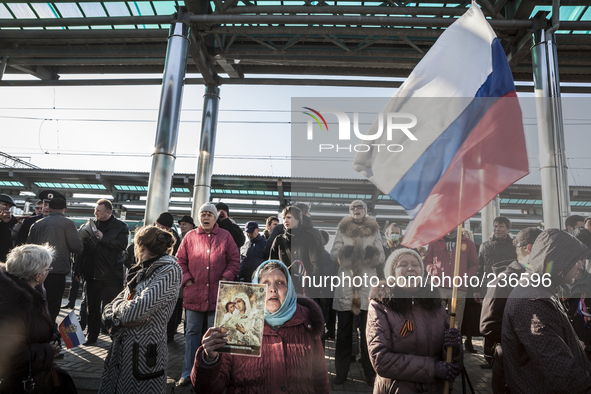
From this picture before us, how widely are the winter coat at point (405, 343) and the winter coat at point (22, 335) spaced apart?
220 cm

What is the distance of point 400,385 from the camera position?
87.9 inches

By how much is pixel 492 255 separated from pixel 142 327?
5059mm

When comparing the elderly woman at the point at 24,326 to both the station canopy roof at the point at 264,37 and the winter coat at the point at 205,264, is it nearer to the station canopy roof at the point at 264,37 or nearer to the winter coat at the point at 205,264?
the winter coat at the point at 205,264

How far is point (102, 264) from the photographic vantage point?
5133 millimetres

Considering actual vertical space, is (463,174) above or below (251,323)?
above

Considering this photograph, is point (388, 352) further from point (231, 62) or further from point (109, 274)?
point (231, 62)

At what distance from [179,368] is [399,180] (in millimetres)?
3402

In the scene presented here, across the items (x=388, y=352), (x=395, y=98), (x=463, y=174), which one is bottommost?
(x=388, y=352)

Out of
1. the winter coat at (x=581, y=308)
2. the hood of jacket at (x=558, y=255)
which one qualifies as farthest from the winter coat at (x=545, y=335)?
the winter coat at (x=581, y=308)

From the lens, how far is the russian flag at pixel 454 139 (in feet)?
8.09

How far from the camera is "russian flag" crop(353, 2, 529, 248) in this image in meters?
2.47

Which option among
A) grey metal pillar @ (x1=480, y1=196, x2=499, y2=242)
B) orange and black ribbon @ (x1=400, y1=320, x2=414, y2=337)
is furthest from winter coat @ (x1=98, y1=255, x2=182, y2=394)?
grey metal pillar @ (x1=480, y1=196, x2=499, y2=242)

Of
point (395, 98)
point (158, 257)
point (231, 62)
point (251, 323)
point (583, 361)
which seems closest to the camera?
point (251, 323)

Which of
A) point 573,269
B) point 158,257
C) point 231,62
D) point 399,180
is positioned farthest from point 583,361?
point 231,62
